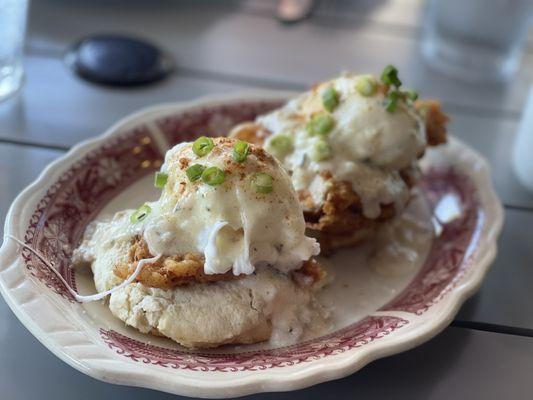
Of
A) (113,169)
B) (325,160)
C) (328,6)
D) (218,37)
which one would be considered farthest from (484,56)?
(113,169)

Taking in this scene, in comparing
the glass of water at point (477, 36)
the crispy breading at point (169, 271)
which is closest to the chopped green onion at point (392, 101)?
the crispy breading at point (169, 271)

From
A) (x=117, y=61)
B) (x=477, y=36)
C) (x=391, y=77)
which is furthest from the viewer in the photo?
(x=477, y=36)

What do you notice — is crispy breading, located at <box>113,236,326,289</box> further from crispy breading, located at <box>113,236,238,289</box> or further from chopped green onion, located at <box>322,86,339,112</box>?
chopped green onion, located at <box>322,86,339,112</box>

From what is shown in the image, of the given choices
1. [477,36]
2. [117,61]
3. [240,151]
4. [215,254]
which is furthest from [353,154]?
[477,36]

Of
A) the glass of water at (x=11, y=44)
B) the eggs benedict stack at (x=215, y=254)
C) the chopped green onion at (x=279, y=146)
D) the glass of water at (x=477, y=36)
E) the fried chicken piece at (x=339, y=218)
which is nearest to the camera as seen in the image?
the eggs benedict stack at (x=215, y=254)

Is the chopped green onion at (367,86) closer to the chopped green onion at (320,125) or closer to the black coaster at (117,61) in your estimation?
the chopped green onion at (320,125)

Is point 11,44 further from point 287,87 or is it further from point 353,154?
point 353,154
